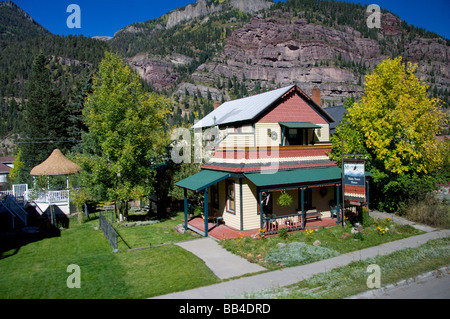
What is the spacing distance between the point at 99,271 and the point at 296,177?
459 inches

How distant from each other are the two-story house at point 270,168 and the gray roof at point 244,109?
96mm

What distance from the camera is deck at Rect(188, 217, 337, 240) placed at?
16797 mm

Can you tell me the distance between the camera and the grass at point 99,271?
999 cm

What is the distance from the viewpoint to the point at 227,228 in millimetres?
18547

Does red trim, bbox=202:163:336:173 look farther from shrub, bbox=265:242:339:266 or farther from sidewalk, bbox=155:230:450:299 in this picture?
sidewalk, bbox=155:230:450:299

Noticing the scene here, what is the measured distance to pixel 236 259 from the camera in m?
13.1

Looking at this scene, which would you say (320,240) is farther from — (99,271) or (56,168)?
(56,168)

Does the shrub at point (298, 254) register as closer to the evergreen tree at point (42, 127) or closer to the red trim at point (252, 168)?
the red trim at point (252, 168)

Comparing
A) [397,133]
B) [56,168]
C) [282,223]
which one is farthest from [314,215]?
[56,168]

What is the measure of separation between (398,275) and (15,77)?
22395 cm

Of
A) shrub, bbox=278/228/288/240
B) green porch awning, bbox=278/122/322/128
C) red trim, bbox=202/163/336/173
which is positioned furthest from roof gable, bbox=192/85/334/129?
shrub, bbox=278/228/288/240

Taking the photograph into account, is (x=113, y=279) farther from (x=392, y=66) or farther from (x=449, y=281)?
(x=392, y=66)

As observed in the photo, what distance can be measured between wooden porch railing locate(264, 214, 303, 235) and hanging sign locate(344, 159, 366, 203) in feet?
10.4
